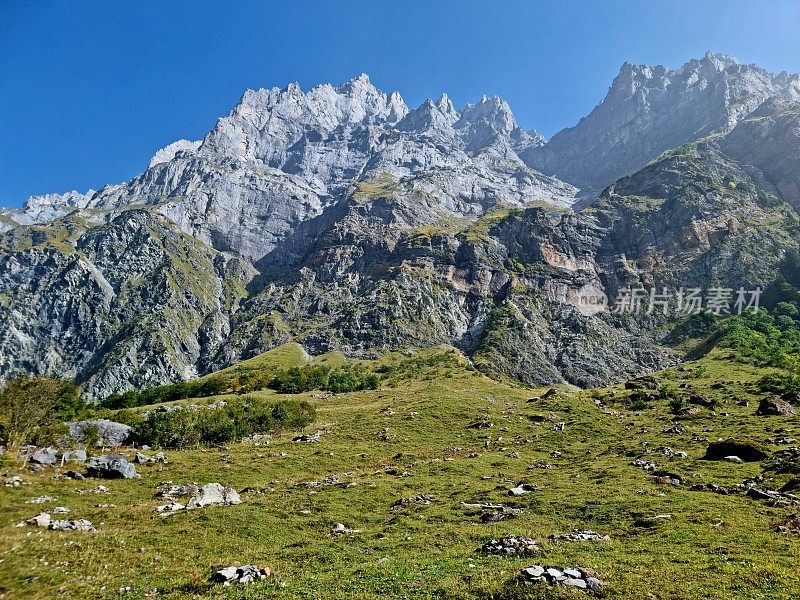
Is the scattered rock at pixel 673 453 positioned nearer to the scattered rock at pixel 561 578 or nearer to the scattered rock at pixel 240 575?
the scattered rock at pixel 561 578

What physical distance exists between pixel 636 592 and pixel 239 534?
24.2m

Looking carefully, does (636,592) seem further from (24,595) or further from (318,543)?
(24,595)

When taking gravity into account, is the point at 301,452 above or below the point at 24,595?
below

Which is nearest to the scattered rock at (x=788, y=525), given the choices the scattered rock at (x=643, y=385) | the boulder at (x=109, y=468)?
the boulder at (x=109, y=468)

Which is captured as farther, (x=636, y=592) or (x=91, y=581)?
(x=91, y=581)

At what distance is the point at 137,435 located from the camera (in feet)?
260

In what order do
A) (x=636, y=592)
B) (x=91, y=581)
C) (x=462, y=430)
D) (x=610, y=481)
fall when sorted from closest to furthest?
1. (x=636, y=592)
2. (x=91, y=581)
3. (x=610, y=481)
4. (x=462, y=430)

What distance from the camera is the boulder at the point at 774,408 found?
8225 centimetres

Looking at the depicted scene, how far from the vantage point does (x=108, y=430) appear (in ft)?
257

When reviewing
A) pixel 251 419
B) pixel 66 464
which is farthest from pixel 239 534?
pixel 251 419

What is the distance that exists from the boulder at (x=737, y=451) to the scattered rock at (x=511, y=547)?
135 feet

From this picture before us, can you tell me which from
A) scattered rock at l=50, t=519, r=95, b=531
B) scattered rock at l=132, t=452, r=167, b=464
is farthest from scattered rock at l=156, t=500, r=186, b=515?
scattered rock at l=132, t=452, r=167, b=464

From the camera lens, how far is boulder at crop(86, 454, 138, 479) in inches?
1858

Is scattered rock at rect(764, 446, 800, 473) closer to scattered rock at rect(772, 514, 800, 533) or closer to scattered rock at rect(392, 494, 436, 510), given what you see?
scattered rock at rect(772, 514, 800, 533)
